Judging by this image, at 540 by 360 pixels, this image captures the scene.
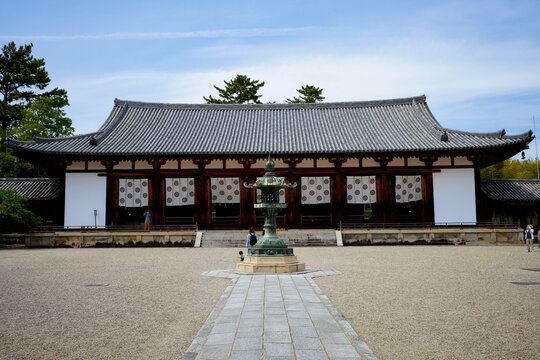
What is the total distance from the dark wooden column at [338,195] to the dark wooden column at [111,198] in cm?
1285

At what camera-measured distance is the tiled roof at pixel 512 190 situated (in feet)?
85.1

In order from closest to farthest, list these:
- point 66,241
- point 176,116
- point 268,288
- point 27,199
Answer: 1. point 268,288
2. point 66,241
3. point 27,199
4. point 176,116

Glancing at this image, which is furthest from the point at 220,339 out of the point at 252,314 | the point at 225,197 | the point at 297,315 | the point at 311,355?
the point at 225,197

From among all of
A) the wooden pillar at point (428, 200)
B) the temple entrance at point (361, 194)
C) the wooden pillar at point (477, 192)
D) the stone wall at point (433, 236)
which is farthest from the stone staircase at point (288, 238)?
the wooden pillar at point (477, 192)

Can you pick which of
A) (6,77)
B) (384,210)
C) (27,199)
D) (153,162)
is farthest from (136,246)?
(6,77)

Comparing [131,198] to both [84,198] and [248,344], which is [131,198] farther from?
[248,344]

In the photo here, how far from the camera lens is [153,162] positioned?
25.8 m

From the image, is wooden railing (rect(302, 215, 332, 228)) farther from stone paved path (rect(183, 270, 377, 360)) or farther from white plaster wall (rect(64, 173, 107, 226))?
stone paved path (rect(183, 270, 377, 360))

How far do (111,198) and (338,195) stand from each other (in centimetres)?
1339

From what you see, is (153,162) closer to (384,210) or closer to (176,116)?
(176,116)

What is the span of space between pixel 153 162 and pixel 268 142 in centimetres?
715

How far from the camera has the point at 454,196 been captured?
24.9 m

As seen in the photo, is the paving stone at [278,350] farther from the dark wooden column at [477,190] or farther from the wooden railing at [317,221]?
the dark wooden column at [477,190]

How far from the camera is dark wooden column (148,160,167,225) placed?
83.8ft
